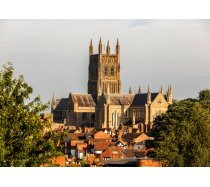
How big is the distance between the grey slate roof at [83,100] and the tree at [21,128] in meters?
94.9

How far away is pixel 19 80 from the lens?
17.2 m

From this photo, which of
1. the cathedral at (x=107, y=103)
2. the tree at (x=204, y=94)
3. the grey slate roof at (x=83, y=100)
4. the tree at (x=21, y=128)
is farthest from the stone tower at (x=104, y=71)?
the tree at (x=21, y=128)

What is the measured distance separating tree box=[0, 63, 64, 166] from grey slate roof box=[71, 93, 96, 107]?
94.9 metres

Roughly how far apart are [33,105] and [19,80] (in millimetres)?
769

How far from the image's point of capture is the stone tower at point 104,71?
396ft

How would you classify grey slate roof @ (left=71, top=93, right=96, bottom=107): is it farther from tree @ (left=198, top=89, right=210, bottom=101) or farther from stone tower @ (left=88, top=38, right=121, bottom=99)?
tree @ (left=198, top=89, right=210, bottom=101)

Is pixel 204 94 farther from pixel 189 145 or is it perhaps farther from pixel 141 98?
pixel 189 145

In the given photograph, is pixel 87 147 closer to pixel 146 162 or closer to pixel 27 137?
pixel 146 162

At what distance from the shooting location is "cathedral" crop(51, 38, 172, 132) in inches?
4192

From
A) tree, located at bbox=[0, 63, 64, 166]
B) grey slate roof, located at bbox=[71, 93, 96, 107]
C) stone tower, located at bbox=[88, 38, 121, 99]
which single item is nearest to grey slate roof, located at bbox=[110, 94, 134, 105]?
grey slate roof, located at bbox=[71, 93, 96, 107]

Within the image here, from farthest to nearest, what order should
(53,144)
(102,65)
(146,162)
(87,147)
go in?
(102,65)
(87,147)
(146,162)
(53,144)
